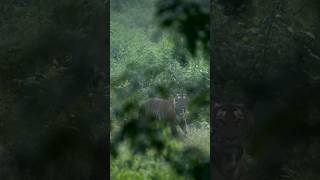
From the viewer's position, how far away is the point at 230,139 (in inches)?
110

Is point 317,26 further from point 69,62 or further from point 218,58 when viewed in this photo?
point 69,62

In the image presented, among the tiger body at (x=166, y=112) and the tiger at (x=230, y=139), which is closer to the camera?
the tiger at (x=230, y=139)

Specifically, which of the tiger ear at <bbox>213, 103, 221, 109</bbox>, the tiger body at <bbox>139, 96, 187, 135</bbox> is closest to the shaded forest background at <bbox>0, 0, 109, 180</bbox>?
the tiger body at <bbox>139, 96, 187, 135</bbox>

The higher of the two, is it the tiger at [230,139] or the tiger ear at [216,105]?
the tiger ear at [216,105]

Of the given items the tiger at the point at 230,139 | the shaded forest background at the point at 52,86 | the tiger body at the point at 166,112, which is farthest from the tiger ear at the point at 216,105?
the shaded forest background at the point at 52,86

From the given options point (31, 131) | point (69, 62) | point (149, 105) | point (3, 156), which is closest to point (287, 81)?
point (149, 105)

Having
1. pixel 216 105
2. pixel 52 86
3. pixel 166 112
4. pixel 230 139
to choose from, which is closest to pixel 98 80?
pixel 52 86

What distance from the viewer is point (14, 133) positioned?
9.18 feet

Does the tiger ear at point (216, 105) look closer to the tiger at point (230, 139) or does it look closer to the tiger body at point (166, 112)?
the tiger at point (230, 139)

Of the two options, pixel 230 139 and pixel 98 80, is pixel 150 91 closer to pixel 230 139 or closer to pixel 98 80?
pixel 98 80

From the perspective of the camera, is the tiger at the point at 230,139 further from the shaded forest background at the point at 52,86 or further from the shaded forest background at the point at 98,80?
the shaded forest background at the point at 52,86

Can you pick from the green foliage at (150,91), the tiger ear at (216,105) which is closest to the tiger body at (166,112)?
the green foliage at (150,91)

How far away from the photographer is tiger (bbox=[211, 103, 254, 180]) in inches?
110

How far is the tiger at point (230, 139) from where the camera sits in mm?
2795
